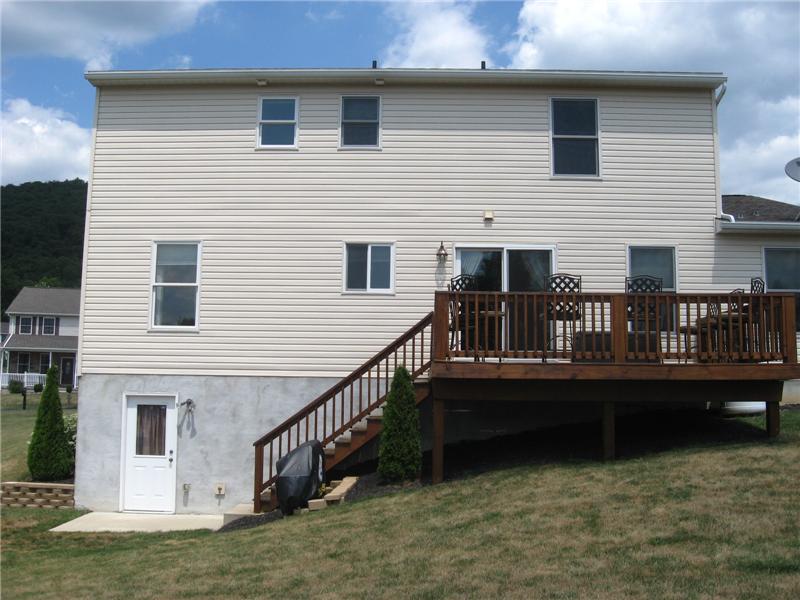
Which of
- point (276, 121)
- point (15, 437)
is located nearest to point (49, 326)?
point (15, 437)

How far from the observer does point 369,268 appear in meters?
13.1

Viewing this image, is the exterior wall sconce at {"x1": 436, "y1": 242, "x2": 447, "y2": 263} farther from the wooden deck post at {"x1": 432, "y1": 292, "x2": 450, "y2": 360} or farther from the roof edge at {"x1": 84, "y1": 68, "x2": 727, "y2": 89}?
the roof edge at {"x1": 84, "y1": 68, "x2": 727, "y2": 89}

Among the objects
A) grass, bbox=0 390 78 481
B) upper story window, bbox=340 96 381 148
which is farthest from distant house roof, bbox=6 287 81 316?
upper story window, bbox=340 96 381 148

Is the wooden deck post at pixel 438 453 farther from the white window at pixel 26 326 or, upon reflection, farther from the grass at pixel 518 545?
the white window at pixel 26 326

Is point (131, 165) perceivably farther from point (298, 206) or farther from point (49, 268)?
point (49, 268)

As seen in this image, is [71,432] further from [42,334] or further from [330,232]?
[42,334]

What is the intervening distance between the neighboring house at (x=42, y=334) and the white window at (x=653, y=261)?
43912mm

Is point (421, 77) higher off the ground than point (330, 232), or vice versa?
point (421, 77)

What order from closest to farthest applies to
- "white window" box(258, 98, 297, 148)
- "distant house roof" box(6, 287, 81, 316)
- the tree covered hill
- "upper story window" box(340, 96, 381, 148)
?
"upper story window" box(340, 96, 381, 148) < "white window" box(258, 98, 297, 148) < "distant house roof" box(6, 287, 81, 316) < the tree covered hill

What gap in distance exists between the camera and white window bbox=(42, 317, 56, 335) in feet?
172

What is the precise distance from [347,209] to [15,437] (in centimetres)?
1336

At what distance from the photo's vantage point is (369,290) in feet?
42.8

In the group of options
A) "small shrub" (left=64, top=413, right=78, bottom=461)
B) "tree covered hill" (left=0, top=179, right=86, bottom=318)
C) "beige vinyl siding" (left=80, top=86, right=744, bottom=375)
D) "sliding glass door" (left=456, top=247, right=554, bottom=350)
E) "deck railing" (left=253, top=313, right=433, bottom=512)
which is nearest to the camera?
"deck railing" (left=253, top=313, right=433, bottom=512)

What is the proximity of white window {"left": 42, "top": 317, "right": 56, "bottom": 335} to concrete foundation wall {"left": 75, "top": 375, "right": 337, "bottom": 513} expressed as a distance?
141 feet
